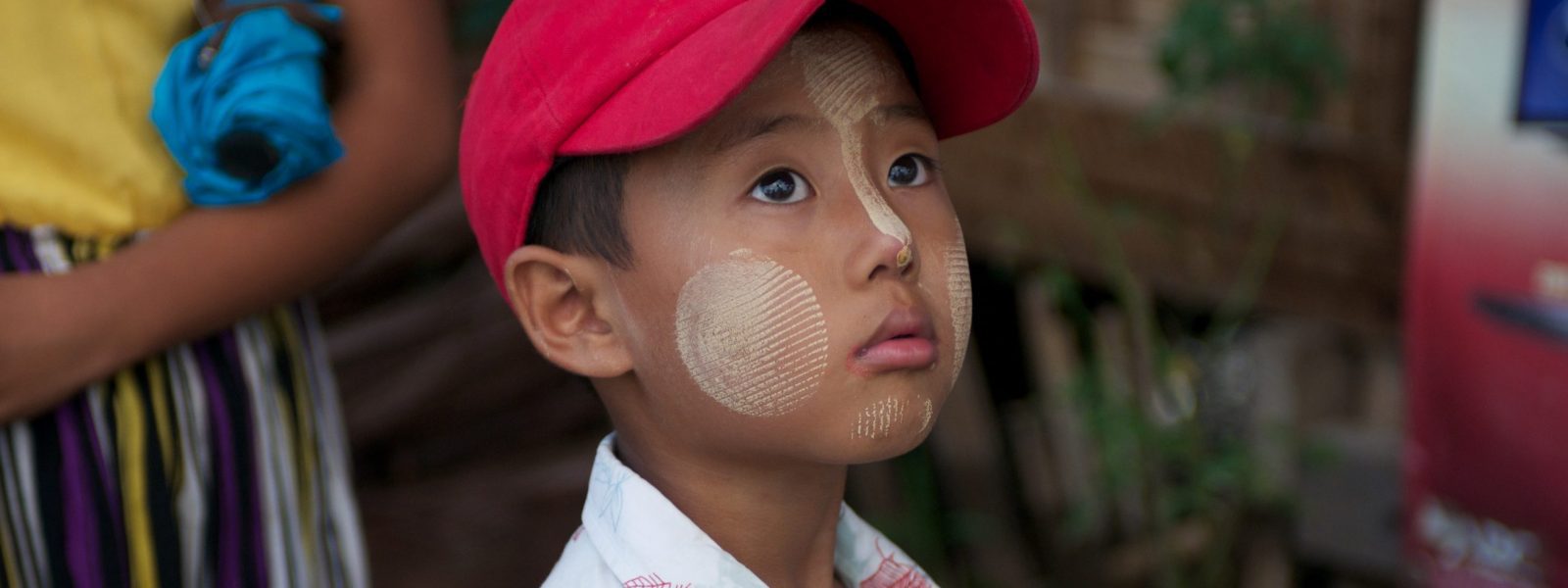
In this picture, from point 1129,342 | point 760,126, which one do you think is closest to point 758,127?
point 760,126

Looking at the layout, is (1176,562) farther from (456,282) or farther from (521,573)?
(456,282)

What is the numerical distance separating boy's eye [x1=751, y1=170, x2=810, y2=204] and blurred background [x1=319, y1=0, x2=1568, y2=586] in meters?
1.43

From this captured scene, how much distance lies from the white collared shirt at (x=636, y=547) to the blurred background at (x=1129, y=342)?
1.51 m

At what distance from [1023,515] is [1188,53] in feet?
5.89

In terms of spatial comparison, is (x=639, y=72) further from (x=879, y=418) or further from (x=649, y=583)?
(x=649, y=583)

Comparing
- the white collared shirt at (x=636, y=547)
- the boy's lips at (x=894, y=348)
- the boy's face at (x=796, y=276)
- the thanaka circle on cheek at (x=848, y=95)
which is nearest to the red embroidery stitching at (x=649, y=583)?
the white collared shirt at (x=636, y=547)

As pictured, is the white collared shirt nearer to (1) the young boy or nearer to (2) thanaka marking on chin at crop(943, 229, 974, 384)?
(1) the young boy

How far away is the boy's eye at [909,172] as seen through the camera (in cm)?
143

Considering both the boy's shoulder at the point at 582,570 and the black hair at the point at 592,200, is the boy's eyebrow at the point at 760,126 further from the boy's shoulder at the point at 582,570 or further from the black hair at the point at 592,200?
the boy's shoulder at the point at 582,570

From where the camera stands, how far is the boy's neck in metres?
1.45

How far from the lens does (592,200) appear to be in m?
1.40

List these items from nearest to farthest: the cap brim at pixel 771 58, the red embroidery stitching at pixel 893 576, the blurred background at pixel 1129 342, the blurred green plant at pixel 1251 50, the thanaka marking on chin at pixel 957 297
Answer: the cap brim at pixel 771 58 → the thanaka marking on chin at pixel 957 297 → the red embroidery stitching at pixel 893 576 → the blurred green plant at pixel 1251 50 → the blurred background at pixel 1129 342

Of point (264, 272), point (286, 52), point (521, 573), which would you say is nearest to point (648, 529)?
point (264, 272)

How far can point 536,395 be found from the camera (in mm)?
4012
